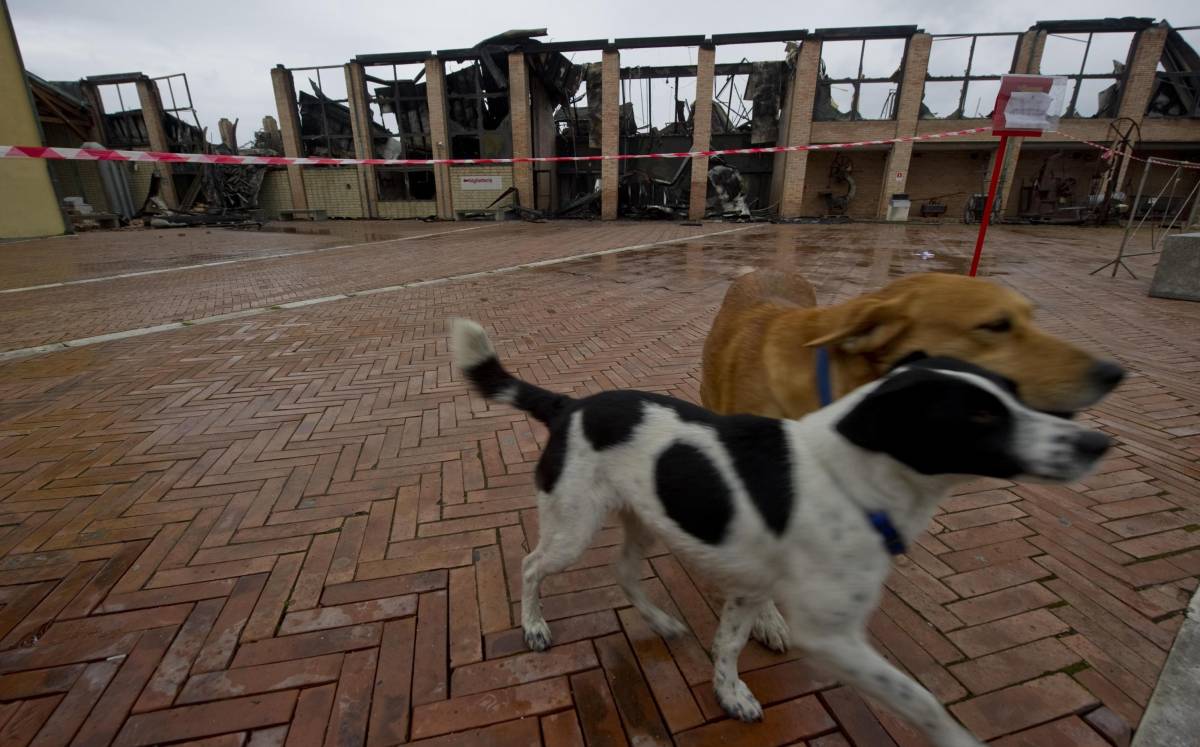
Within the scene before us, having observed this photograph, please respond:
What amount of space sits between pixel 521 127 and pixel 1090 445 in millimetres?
22767

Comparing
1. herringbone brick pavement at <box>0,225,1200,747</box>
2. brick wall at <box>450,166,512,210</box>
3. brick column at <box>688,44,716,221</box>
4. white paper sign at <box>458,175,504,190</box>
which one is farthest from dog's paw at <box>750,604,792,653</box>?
white paper sign at <box>458,175,504,190</box>

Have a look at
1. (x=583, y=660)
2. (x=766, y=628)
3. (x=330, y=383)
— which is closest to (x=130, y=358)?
(x=330, y=383)

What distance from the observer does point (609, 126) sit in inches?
824

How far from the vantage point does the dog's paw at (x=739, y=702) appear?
1.54 meters

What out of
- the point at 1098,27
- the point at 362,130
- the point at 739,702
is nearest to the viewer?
the point at 739,702

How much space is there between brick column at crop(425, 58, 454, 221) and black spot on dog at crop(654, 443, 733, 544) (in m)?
23.1

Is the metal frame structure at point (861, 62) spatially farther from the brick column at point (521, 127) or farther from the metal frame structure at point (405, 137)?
the metal frame structure at point (405, 137)

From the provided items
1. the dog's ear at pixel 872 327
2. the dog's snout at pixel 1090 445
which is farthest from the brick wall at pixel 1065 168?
the dog's snout at pixel 1090 445

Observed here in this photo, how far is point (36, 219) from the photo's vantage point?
45.0 ft

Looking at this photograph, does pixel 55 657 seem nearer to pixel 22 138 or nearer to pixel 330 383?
pixel 330 383

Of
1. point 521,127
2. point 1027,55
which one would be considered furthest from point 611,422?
point 1027,55

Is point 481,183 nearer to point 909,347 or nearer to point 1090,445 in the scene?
point 909,347

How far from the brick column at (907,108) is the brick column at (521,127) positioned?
1398 centimetres

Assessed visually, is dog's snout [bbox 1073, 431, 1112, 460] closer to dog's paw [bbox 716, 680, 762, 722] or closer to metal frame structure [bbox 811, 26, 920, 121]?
dog's paw [bbox 716, 680, 762, 722]
